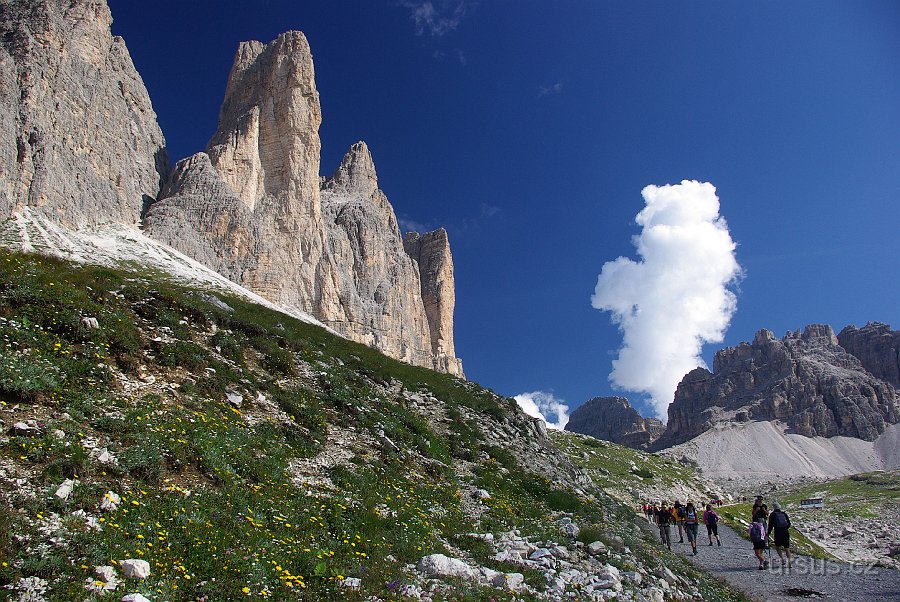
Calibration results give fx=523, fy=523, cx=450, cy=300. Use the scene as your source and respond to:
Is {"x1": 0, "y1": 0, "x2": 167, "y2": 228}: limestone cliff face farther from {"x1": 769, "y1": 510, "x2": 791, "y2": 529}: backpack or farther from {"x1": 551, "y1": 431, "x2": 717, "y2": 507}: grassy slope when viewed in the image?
{"x1": 769, "y1": 510, "x2": 791, "y2": 529}: backpack

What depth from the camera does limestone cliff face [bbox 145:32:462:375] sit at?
7956 centimetres

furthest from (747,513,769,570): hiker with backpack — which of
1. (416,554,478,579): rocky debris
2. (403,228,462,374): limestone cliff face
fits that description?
(403,228,462,374): limestone cliff face

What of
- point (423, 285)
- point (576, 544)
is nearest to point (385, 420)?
point (576, 544)

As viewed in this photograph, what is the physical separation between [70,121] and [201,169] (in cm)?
2003

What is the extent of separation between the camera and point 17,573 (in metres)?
6.21

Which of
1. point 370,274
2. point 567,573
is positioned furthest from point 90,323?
point 370,274

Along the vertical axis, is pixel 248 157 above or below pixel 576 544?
above

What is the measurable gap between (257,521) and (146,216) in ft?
252

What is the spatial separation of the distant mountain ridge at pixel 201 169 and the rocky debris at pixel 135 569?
157 ft

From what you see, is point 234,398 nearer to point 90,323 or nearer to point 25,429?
point 90,323

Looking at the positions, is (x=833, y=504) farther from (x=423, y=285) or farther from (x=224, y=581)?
(x=423, y=285)

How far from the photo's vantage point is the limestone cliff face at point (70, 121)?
181 feet

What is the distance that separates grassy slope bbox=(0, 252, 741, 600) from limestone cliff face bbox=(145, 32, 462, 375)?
203 ft

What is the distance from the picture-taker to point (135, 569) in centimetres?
679
